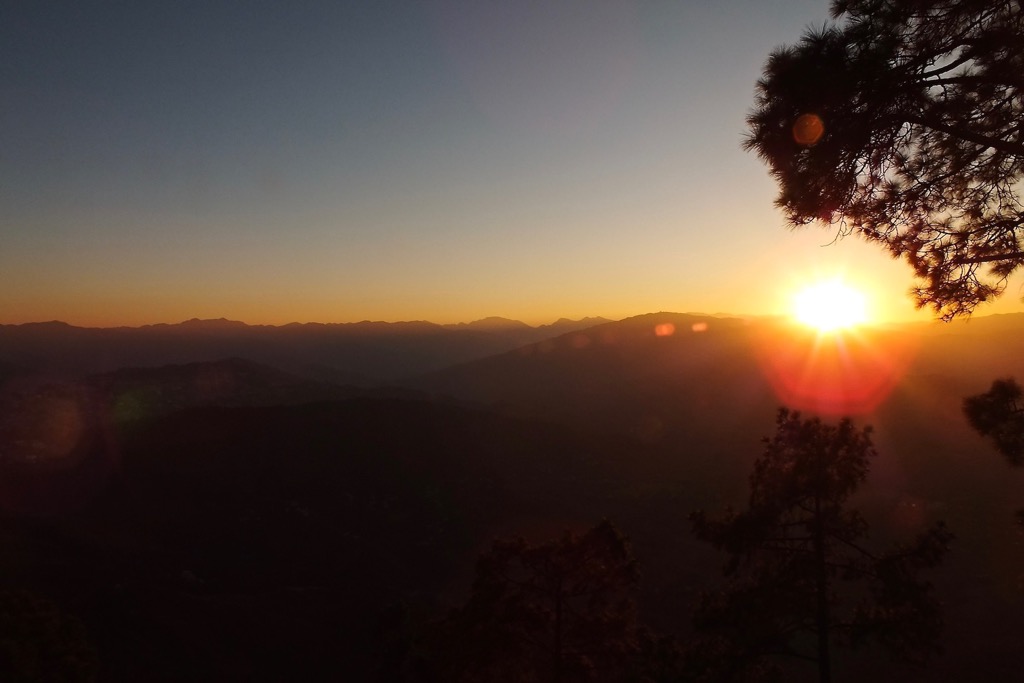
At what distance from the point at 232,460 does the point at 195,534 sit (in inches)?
453

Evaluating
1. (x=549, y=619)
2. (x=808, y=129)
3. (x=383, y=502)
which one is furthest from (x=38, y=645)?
(x=383, y=502)

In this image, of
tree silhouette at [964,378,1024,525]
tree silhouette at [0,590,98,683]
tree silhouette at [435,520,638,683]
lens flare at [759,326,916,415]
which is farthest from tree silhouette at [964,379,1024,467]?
lens flare at [759,326,916,415]

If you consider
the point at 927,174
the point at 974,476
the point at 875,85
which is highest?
the point at 875,85

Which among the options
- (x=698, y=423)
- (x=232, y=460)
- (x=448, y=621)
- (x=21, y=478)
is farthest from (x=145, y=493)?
(x=698, y=423)

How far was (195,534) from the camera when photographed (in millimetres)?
33781

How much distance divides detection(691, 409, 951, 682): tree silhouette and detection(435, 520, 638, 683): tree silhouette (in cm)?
136

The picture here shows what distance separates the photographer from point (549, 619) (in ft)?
30.5

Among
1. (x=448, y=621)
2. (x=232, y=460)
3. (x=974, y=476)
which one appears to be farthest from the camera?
(x=232, y=460)

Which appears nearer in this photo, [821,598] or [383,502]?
[821,598]

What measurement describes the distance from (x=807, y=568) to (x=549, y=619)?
3.87 m

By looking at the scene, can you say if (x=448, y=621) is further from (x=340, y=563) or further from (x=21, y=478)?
(x=21, y=478)

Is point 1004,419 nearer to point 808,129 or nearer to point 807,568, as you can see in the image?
point 808,129

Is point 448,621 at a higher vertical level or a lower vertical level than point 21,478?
higher

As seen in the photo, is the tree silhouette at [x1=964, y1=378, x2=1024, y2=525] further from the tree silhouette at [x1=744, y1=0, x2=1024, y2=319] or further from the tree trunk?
the tree trunk
